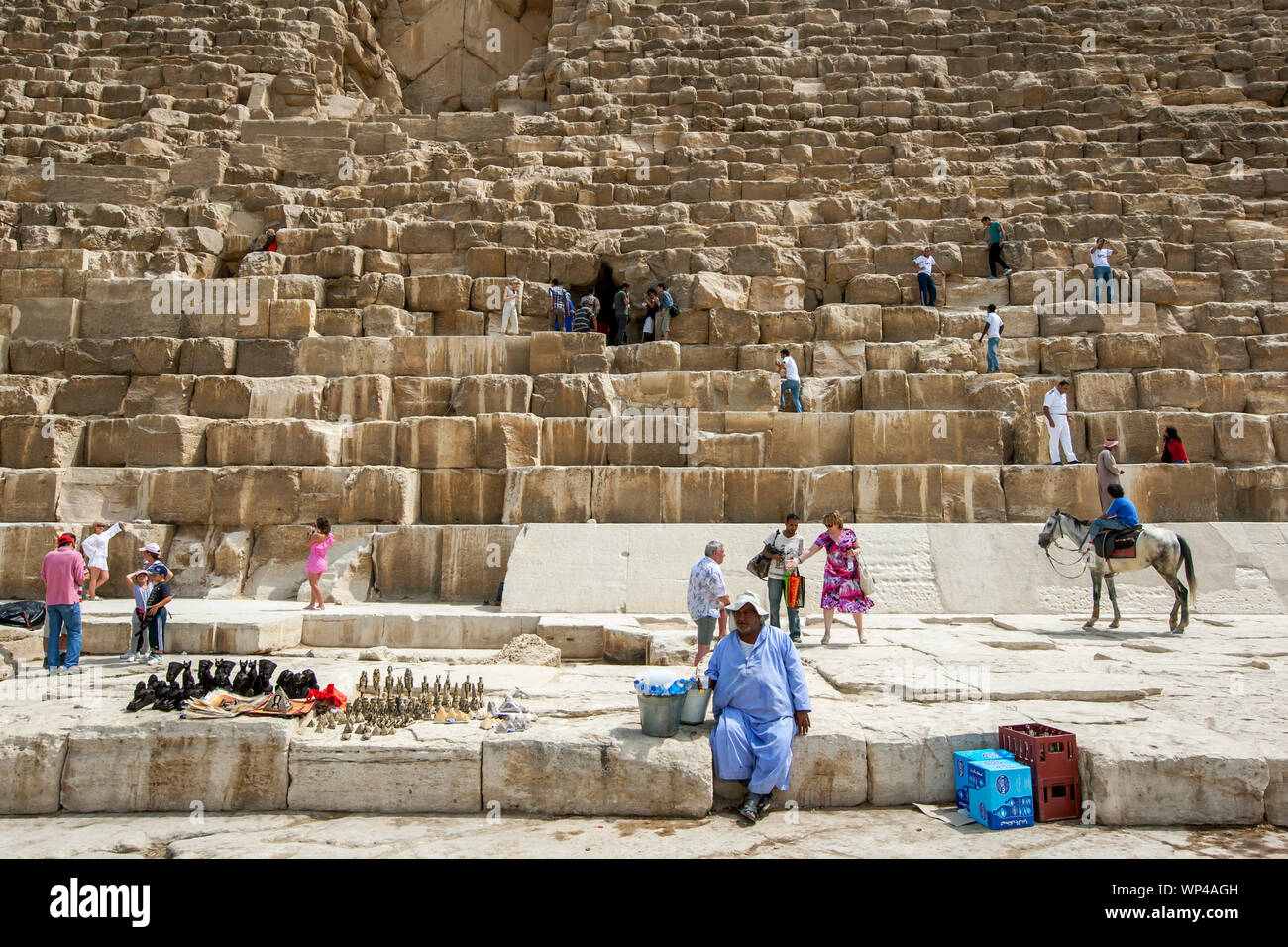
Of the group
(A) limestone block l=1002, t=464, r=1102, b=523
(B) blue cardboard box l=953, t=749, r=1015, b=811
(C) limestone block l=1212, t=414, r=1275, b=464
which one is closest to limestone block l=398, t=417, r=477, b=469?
(A) limestone block l=1002, t=464, r=1102, b=523

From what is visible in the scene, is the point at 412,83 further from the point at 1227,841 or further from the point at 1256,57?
the point at 1227,841

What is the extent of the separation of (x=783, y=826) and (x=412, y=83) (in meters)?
22.7

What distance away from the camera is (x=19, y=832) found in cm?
433

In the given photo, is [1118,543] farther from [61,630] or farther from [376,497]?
[61,630]

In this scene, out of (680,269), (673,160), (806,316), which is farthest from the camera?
(673,160)

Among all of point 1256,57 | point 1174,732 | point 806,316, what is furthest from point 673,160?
point 1174,732

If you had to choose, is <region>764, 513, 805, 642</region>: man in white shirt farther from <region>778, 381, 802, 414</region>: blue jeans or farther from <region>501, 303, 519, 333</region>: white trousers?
<region>501, 303, 519, 333</region>: white trousers

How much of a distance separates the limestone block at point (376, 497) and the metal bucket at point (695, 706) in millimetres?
6059

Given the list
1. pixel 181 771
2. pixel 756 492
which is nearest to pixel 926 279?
pixel 756 492

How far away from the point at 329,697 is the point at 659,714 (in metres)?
1.94

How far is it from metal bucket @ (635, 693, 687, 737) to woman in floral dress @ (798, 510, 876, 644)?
9.47ft

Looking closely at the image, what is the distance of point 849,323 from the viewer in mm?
12555

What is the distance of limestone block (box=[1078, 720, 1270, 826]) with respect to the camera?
166 inches

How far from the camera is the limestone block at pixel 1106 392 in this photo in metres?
11.2
